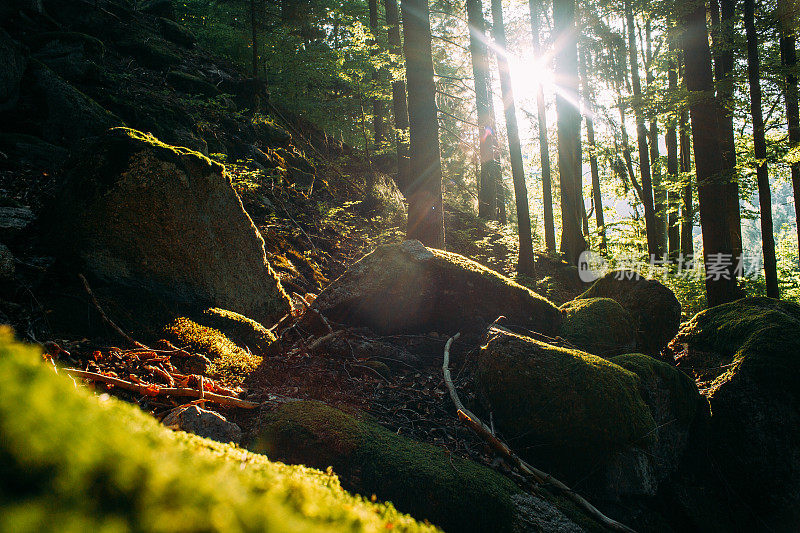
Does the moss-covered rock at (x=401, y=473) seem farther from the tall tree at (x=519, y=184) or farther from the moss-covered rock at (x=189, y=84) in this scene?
the tall tree at (x=519, y=184)

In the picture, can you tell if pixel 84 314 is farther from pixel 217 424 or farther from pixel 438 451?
pixel 438 451

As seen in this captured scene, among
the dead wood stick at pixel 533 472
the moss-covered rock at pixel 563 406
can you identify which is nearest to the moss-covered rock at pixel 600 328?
the moss-covered rock at pixel 563 406

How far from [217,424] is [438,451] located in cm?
156

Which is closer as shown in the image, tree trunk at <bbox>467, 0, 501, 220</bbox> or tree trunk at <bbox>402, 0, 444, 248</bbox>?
tree trunk at <bbox>402, 0, 444, 248</bbox>

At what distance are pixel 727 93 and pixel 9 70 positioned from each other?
579 inches

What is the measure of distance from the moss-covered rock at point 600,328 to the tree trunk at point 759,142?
6.61m

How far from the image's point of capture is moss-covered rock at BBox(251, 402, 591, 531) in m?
2.59

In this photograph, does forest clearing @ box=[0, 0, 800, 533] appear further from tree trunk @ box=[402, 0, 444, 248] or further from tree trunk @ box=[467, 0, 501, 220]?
tree trunk @ box=[467, 0, 501, 220]

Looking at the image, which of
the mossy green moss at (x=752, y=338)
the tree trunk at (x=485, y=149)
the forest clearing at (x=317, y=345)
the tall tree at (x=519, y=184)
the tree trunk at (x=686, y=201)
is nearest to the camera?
the forest clearing at (x=317, y=345)

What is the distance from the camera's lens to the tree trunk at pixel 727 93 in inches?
385

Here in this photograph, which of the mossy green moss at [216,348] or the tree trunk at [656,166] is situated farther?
the tree trunk at [656,166]

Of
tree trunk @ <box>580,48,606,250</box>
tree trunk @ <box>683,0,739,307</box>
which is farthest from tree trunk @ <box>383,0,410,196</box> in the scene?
tree trunk @ <box>580,48,606,250</box>

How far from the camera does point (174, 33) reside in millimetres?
13500

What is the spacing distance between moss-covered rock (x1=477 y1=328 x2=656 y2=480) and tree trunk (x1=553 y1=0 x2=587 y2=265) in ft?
40.0
